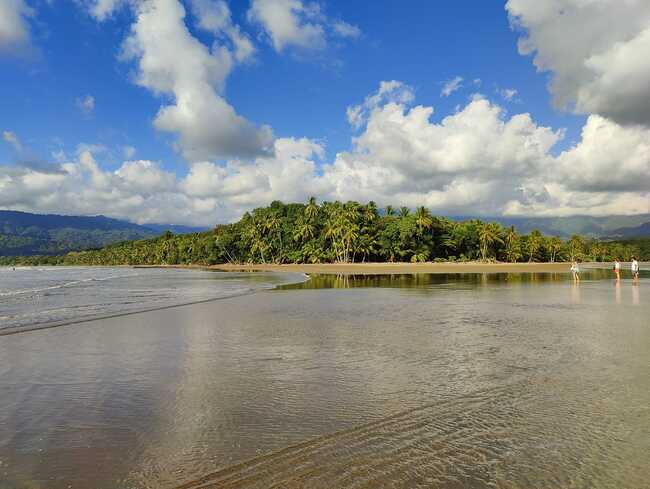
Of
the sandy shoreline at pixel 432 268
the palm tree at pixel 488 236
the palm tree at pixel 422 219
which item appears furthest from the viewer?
the palm tree at pixel 488 236

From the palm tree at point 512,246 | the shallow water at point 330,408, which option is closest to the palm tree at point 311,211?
the palm tree at point 512,246

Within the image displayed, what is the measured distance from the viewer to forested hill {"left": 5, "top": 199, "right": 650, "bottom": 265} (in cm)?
9775

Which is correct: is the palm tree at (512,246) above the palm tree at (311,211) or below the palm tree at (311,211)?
below

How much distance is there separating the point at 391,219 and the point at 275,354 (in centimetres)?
10223

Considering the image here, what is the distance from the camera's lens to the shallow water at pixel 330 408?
4445 mm

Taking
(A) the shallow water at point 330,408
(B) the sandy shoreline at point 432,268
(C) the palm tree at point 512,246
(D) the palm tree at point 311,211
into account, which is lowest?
(A) the shallow water at point 330,408

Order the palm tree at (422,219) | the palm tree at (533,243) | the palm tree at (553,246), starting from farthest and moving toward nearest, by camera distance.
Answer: the palm tree at (553,246) < the palm tree at (533,243) < the palm tree at (422,219)

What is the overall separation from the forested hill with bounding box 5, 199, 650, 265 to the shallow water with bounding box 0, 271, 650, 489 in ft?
277

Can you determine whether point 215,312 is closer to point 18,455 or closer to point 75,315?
point 75,315

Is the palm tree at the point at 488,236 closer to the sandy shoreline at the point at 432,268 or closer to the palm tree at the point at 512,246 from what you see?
the palm tree at the point at 512,246

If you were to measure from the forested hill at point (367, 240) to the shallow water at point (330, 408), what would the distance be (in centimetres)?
8450

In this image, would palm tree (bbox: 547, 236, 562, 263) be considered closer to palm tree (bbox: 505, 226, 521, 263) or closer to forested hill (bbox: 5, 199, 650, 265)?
forested hill (bbox: 5, 199, 650, 265)

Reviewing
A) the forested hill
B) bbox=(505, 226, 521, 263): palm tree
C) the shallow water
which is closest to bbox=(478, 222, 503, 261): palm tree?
the forested hill

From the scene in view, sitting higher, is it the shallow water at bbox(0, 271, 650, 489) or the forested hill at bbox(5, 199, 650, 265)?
the forested hill at bbox(5, 199, 650, 265)
